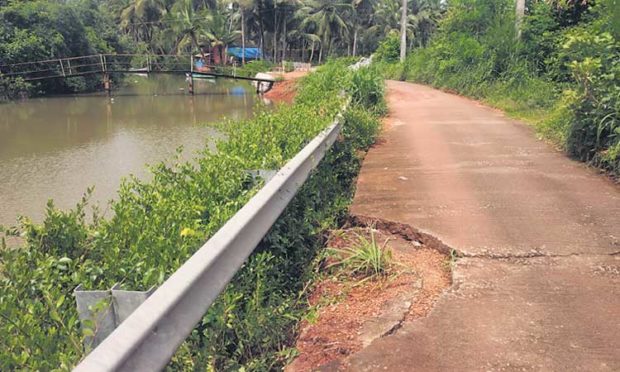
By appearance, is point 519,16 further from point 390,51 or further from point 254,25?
point 254,25

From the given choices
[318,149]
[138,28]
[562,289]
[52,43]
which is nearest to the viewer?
[562,289]

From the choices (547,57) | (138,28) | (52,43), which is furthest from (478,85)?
(138,28)

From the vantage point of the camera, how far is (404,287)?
11.4 feet

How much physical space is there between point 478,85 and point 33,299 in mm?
17677

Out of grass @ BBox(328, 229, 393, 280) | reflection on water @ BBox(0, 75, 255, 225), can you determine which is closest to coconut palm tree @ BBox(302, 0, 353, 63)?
reflection on water @ BBox(0, 75, 255, 225)

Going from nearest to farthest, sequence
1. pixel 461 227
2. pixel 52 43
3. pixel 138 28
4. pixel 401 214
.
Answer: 1. pixel 461 227
2. pixel 401 214
3. pixel 52 43
4. pixel 138 28

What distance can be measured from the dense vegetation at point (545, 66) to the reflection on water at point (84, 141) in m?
4.49

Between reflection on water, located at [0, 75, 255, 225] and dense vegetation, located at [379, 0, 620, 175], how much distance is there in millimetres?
4487

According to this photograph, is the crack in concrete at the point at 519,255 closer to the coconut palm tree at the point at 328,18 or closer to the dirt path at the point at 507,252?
the dirt path at the point at 507,252

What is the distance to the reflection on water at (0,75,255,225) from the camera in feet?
33.2

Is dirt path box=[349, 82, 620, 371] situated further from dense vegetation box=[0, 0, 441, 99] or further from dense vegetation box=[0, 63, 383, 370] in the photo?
dense vegetation box=[0, 0, 441, 99]

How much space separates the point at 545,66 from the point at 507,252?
1411 cm

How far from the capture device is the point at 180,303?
7.32ft

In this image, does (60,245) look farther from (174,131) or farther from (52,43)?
(52,43)
